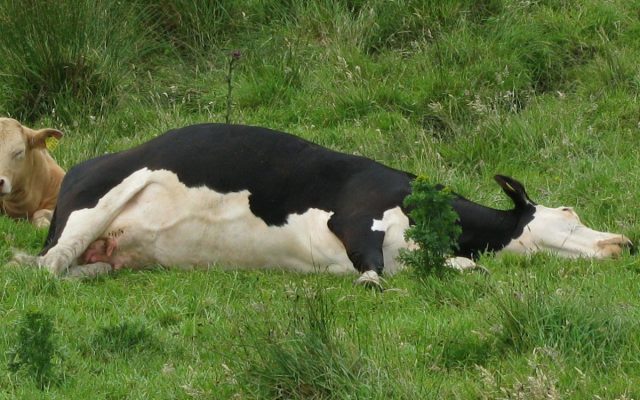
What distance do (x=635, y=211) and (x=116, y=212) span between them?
357cm

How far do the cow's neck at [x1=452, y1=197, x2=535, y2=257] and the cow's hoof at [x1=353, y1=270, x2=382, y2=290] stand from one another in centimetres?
91

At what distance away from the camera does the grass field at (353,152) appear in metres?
6.32

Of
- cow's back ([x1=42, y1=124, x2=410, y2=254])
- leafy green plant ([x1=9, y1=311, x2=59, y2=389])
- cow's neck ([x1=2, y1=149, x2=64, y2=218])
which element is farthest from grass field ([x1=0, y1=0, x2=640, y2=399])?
cow's back ([x1=42, y1=124, x2=410, y2=254])

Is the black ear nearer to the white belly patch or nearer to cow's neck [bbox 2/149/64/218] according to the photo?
the white belly patch

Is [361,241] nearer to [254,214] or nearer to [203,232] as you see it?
[254,214]

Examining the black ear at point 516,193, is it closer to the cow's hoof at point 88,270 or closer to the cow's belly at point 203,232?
the cow's belly at point 203,232

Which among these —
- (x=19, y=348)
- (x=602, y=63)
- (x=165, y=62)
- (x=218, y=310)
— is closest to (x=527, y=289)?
(x=218, y=310)

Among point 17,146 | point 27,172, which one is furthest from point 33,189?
point 17,146

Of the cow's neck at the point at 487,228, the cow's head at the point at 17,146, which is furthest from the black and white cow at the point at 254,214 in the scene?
the cow's head at the point at 17,146

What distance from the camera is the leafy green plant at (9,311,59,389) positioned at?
6391mm

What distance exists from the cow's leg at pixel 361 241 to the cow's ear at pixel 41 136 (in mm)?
3070

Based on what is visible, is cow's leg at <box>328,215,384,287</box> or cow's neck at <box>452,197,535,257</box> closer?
cow's leg at <box>328,215,384,287</box>

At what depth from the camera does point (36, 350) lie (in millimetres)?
6414

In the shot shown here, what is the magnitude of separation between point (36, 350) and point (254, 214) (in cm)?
298
